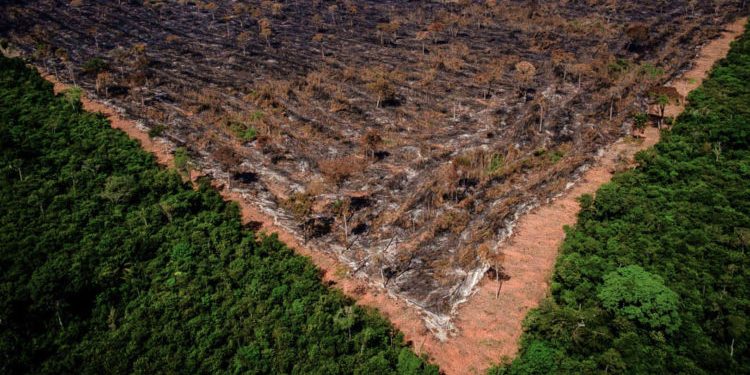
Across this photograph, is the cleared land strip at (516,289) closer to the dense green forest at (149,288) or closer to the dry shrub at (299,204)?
the dense green forest at (149,288)

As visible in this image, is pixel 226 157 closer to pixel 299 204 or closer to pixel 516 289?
pixel 299 204

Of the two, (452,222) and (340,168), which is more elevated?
(340,168)

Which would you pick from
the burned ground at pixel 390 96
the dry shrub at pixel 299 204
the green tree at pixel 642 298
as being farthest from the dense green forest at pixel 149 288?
the green tree at pixel 642 298

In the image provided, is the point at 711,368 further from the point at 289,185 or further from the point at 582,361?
the point at 289,185

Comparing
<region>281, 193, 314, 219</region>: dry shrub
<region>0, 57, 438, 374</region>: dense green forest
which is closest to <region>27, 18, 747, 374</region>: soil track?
<region>0, 57, 438, 374</region>: dense green forest

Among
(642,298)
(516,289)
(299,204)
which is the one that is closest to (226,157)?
(299,204)

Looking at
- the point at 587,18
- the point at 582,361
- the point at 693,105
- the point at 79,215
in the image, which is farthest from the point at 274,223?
the point at 587,18

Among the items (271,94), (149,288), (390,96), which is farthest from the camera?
(271,94)
